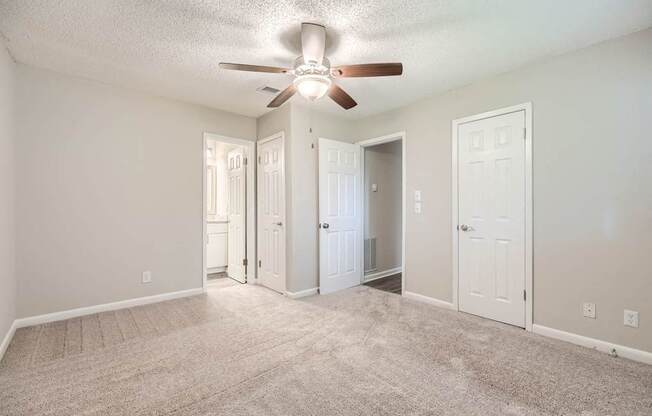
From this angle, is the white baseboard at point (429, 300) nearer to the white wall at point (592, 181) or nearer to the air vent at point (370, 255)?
the white wall at point (592, 181)

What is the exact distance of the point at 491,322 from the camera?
2953mm

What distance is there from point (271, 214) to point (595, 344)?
3.55 m

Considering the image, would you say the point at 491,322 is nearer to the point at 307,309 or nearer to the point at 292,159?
the point at 307,309

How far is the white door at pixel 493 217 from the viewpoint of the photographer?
2838 mm

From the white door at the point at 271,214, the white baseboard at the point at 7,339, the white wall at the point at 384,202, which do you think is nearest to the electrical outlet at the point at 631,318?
the white wall at the point at 384,202

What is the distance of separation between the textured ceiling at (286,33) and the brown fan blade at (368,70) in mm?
323

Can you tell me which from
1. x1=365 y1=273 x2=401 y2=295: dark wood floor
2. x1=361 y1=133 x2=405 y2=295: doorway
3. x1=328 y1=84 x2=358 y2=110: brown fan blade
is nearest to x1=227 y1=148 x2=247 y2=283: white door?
x1=361 y1=133 x2=405 y2=295: doorway

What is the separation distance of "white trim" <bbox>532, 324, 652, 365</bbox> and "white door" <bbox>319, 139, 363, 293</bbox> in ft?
7.31

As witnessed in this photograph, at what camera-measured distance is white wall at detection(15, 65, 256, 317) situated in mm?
2867

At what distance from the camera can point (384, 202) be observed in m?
5.04

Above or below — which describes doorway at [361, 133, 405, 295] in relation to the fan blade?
below

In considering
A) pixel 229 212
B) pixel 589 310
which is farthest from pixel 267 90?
pixel 589 310

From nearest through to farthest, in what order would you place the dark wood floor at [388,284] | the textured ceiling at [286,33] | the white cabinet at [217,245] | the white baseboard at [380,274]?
1. the textured ceiling at [286,33]
2. the dark wood floor at [388,284]
3. the white baseboard at [380,274]
4. the white cabinet at [217,245]

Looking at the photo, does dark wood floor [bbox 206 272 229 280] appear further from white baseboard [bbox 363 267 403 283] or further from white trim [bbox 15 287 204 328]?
white baseboard [bbox 363 267 403 283]
